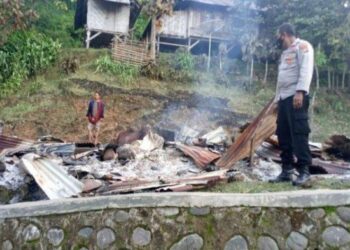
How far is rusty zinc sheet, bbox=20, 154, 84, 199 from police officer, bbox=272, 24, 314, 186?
7.65ft

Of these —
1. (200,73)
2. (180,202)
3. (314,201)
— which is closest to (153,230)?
(180,202)

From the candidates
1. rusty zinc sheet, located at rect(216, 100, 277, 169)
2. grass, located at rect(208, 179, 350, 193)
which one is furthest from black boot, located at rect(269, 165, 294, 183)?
rusty zinc sheet, located at rect(216, 100, 277, 169)

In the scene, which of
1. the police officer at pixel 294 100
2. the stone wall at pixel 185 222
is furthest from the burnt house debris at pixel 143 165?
the stone wall at pixel 185 222

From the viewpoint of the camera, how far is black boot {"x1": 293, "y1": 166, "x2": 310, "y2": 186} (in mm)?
4230

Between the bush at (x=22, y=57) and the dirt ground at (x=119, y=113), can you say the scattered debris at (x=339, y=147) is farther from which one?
the bush at (x=22, y=57)

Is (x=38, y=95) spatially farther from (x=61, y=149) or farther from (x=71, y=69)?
(x=61, y=149)

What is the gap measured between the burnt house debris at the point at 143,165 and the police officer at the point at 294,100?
811 mm

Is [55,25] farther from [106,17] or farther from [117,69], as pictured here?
[117,69]

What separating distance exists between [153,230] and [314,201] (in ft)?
4.03

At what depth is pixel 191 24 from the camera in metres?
25.3

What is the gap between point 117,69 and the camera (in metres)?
20.8

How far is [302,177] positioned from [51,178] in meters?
2.93

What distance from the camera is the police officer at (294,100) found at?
418cm

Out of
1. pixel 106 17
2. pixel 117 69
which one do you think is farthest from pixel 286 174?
pixel 106 17
